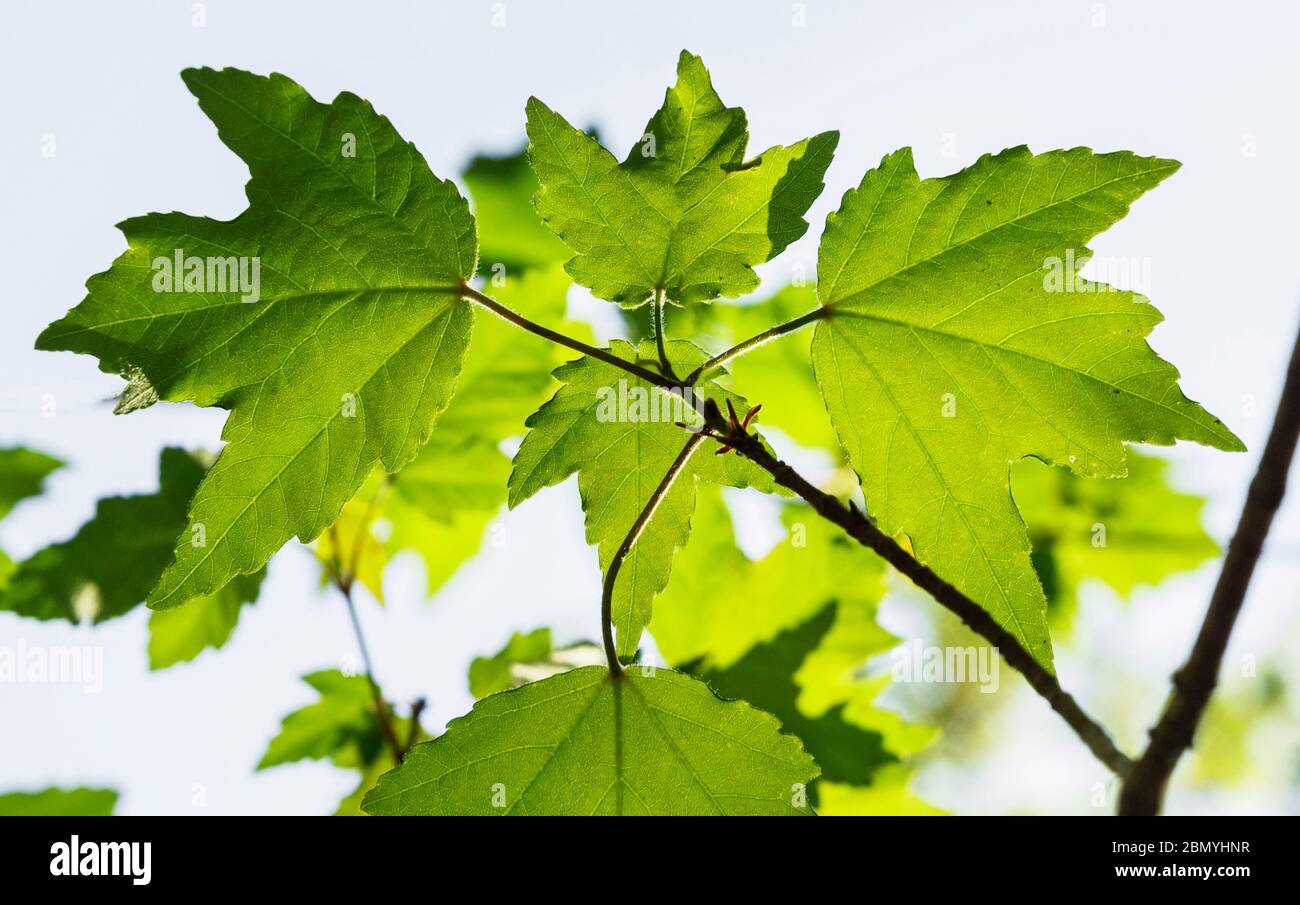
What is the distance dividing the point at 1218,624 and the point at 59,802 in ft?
9.27

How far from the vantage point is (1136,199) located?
4.55 feet

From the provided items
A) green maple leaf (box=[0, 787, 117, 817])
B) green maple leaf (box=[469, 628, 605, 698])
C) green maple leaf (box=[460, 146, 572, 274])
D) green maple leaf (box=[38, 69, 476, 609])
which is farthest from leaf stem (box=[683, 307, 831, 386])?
green maple leaf (box=[0, 787, 117, 817])

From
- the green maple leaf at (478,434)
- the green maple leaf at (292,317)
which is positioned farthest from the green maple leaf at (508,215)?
the green maple leaf at (292,317)

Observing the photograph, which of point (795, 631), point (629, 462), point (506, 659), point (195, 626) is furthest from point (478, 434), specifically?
point (629, 462)

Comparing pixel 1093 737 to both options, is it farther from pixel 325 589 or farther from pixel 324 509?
pixel 325 589

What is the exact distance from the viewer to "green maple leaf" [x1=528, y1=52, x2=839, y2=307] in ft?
4.70

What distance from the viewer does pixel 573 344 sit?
148cm

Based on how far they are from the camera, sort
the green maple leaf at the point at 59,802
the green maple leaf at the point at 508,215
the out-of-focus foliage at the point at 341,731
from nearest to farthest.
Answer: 1. the green maple leaf at the point at 59,802
2. the out-of-focus foliage at the point at 341,731
3. the green maple leaf at the point at 508,215

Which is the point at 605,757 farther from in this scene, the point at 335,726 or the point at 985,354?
the point at 335,726

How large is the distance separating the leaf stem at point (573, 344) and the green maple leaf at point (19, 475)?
6.56ft

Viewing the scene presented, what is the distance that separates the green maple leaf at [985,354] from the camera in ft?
4.64

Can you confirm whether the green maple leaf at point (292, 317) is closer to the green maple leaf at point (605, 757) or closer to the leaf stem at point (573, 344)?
the leaf stem at point (573, 344)
